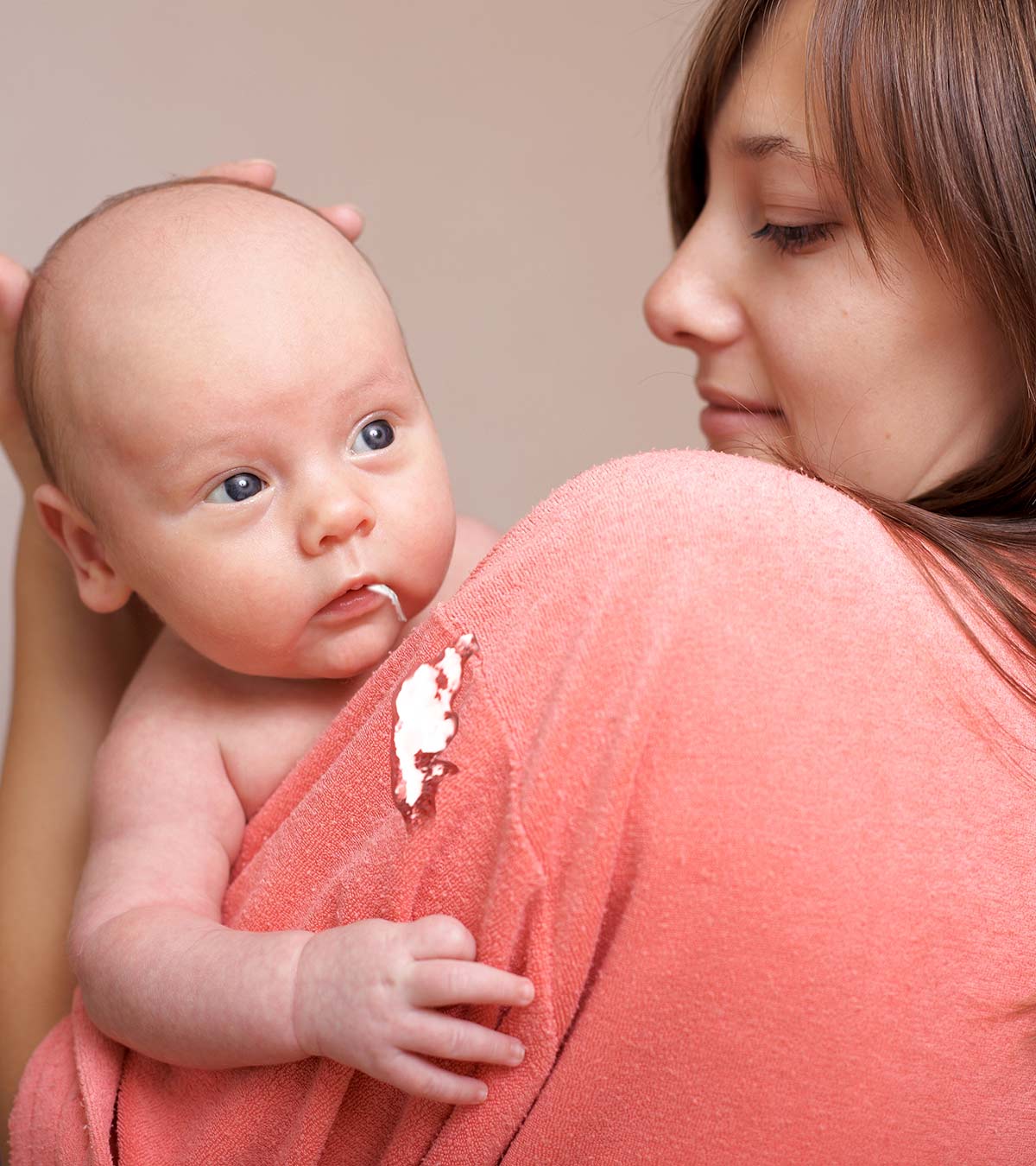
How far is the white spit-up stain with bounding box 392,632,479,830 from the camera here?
771mm

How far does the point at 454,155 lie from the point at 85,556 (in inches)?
60.8

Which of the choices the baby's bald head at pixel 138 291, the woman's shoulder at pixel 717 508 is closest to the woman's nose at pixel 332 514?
the baby's bald head at pixel 138 291

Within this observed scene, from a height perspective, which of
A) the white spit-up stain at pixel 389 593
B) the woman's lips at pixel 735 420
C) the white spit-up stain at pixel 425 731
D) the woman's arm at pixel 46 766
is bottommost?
the woman's arm at pixel 46 766

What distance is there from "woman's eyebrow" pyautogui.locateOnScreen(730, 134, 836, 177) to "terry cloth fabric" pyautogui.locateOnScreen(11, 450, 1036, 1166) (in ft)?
1.41

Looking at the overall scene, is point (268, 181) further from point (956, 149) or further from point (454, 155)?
point (454, 155)

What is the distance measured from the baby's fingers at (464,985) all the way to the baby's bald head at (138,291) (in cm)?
→ 50

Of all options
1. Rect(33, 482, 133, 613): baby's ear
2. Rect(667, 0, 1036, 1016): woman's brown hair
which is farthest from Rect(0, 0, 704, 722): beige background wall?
Rect(33, 482, 133, 613): baby's ear

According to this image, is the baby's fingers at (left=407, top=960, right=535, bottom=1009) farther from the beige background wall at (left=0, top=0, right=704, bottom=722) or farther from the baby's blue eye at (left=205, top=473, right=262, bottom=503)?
the beige background wall at (left=0, top=0, right=704, bottom=722)

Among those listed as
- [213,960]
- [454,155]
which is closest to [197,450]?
[213,960]

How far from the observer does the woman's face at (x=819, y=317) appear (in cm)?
111

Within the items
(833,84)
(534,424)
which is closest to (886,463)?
(833,84)

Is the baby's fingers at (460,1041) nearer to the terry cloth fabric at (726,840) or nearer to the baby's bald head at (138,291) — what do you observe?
the terry cloth fabric at (726,840)

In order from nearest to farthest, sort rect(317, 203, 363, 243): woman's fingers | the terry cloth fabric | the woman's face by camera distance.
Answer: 1. the terry cloth fabric
2. the woman's face
3. rect(317, 203, 363, 243): woman's fingers

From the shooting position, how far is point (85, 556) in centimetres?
115
